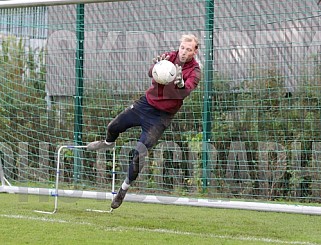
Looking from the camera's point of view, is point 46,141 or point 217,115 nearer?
point 217,115

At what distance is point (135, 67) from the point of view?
11945 mm

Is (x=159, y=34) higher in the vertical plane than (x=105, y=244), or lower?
higher

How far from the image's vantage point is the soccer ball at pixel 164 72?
25.2 ft

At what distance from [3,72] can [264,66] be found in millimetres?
4708

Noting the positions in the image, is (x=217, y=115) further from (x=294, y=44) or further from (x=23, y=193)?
(x=23, y=193)

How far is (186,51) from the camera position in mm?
8180

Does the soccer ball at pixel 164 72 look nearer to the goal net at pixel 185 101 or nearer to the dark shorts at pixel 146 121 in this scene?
the dark shorts at pixel 146 121

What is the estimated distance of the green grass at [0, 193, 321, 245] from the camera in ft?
23.0

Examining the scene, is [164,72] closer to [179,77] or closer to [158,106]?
[179,77]

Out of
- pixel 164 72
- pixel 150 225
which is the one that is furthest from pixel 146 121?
pixel 150 225

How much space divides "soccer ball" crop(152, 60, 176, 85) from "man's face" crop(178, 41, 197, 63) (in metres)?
0.47

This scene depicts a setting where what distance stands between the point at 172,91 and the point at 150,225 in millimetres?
1552

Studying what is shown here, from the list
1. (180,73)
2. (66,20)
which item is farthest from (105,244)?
(66,20)

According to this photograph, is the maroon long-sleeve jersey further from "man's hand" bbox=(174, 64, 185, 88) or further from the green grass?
the green grass
